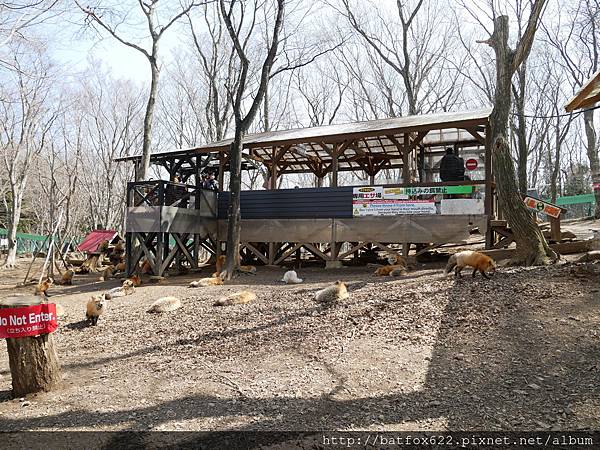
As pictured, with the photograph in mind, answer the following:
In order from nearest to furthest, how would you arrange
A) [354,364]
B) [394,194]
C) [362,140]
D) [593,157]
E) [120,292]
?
[354,364] < [120,292] < [394,194] < [362,140] < [593,157]

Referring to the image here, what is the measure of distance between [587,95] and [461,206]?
5763 millimetres

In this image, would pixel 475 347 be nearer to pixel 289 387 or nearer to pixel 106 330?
pixel 289 387

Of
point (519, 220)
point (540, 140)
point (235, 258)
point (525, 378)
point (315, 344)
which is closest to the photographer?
point (525, 378)

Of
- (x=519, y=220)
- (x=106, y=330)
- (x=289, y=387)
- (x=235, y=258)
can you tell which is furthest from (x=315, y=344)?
(x=235, y=258)

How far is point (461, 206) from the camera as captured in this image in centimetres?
1167

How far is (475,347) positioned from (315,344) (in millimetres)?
1902

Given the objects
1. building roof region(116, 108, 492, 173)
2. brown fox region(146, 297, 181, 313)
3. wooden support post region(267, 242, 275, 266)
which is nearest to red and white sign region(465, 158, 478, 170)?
building roof region(116, 108, 492, 173)

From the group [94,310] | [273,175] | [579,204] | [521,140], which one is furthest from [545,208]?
[579,204]

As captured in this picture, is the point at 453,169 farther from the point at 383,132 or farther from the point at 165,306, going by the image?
the point at 165,306

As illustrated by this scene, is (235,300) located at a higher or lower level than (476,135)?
lower

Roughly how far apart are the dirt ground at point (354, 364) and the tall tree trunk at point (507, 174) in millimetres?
841

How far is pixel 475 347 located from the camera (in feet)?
15.2

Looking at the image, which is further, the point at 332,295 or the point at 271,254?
the point at 271,254

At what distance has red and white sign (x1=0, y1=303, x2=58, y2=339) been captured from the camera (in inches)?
172
